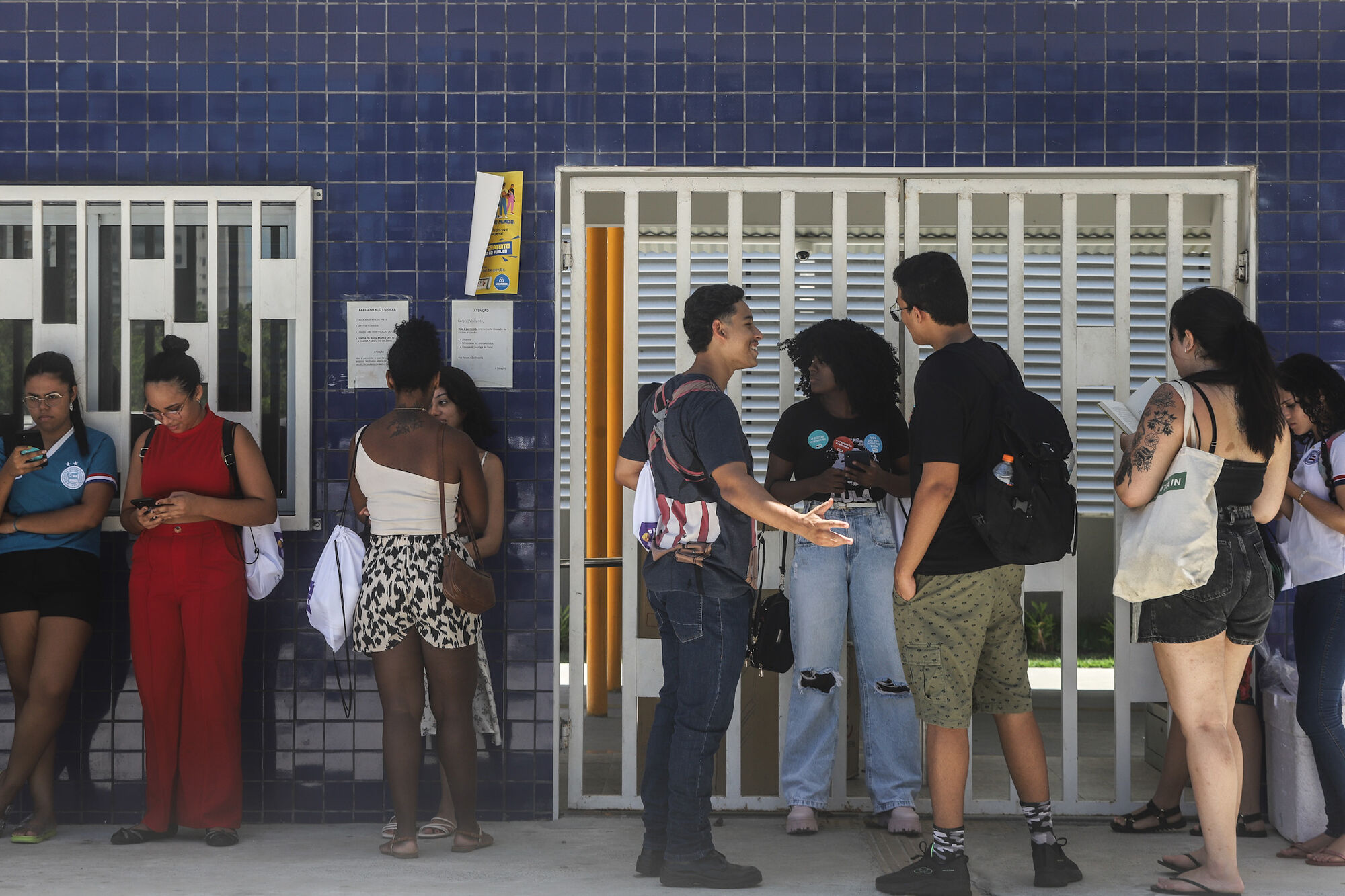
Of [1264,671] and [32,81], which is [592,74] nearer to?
[32,81]

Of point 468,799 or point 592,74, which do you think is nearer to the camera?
point 468,799

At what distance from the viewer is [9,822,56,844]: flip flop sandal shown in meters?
4.09

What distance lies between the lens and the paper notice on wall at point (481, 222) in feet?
14.2

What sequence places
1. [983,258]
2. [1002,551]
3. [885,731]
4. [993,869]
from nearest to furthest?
[1002,551]
[993,869]
[885,731]
[983,258]

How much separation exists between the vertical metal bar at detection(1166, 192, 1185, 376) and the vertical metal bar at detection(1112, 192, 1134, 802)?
0.15 m

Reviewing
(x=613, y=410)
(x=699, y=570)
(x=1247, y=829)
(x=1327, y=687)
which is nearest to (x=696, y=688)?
(x=699, y=570)

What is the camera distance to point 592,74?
14.4 feet

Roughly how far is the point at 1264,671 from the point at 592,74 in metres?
3.31

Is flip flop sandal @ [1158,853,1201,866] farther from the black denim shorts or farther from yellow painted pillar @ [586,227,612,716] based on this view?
yellow painted pillar @ [586,227,612,716]

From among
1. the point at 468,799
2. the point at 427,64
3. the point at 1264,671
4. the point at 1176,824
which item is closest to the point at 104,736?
the point at 468,799

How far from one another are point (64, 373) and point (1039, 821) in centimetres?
367

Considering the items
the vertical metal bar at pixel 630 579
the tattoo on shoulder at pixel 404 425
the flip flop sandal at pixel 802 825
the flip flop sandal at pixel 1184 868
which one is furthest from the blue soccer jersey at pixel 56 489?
the flip flop sandal at pixel 1184 868

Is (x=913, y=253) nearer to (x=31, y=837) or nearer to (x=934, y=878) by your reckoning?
(x=934, y=878)

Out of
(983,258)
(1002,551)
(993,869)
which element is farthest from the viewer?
(983,258)
